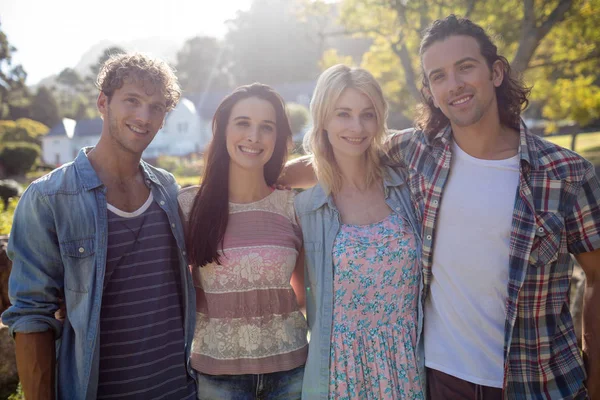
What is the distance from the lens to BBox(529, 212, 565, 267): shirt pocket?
2.66 m

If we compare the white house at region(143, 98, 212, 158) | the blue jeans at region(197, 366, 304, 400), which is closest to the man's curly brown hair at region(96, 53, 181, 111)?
the blue jeans at region(197, 366, 304, 400)

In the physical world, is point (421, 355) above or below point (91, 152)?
below

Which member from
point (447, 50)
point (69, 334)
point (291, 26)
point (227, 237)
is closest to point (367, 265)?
point (227, 237)

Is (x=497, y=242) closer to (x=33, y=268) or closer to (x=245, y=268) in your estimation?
(x=245, y=268)

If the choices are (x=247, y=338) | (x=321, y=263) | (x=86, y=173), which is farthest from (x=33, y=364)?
(x=321, y=263)

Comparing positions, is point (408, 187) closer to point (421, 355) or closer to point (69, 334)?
point (421, 355)

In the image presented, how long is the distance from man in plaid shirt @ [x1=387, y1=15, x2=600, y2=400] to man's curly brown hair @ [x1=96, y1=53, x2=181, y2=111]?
183cm

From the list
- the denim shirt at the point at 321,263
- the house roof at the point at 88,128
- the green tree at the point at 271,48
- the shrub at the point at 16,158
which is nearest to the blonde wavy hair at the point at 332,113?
the denim shirt at the point at 321,263

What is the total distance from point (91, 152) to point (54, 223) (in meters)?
0.59

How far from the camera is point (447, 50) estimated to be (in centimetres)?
311

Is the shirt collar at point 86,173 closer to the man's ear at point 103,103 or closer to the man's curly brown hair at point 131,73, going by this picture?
the man's ear at point 103,103

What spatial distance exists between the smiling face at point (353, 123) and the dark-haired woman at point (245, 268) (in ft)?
1.60

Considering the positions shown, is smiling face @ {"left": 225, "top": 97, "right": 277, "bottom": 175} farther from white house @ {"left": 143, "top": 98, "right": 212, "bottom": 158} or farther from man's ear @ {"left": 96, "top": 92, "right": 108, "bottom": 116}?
white house @ {"left": 143, "top": 98, "right": 212, "bottom": 158}

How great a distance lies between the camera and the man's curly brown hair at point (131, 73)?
299 centimetres
